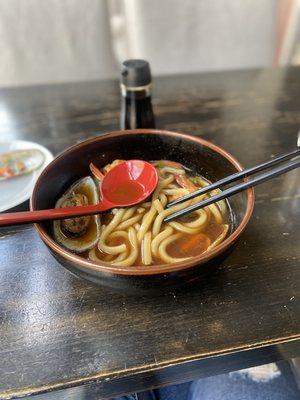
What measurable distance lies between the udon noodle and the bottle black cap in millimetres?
359

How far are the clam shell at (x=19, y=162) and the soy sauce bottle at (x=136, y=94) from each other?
0.30 metres

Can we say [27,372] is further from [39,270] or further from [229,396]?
[229,396]

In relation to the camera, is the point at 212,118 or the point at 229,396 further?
the point at 212,118

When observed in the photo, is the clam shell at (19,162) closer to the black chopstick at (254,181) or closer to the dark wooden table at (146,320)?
the dark wooden table at (146,320)

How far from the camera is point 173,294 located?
2.51 ft

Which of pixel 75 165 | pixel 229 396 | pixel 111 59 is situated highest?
pixel 75 165

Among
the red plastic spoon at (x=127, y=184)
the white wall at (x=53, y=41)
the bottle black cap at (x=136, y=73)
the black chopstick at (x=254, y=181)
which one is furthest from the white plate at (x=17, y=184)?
the white wall at (x=53, y=41)

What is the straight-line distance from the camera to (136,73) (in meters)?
1.07

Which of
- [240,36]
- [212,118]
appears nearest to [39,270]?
[212,118]

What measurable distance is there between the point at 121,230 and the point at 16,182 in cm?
40

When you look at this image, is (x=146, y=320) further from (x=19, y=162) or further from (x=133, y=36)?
(x=133, y=36)

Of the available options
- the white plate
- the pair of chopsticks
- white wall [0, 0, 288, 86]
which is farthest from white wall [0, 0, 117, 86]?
the pair of chopsticks

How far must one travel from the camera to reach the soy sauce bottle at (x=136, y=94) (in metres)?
1.08

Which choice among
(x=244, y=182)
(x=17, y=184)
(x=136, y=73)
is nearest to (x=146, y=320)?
(x=244, y=182)
